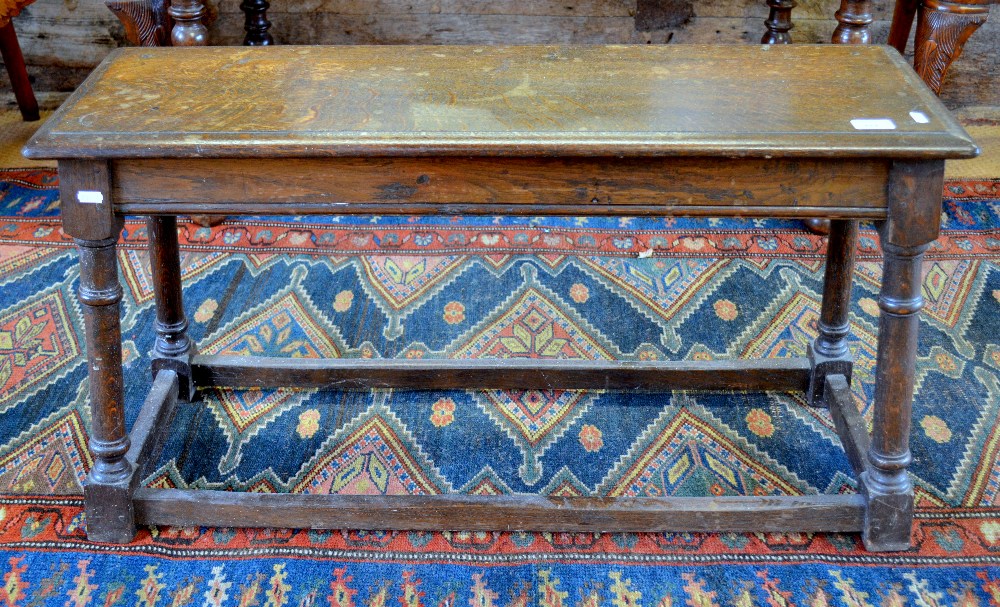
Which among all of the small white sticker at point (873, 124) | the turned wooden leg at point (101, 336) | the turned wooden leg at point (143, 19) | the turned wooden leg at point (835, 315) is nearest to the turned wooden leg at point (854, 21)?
the turned wooden leg at point (835, 315)

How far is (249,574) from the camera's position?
5.65ft

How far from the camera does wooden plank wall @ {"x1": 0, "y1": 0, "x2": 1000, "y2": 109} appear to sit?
11.4 feet

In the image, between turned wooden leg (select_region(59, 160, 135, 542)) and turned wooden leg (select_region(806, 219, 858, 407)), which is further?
turned wooden leg (select_region(806, 219, 858, 407))

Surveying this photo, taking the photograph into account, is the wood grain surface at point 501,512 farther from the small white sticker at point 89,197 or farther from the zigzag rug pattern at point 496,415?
the small white sticker at point 89,197

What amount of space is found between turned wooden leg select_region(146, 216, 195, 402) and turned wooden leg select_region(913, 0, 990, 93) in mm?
1860

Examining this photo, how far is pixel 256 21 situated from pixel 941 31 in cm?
203

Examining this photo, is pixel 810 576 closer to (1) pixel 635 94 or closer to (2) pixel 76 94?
(1) pixel 635 94

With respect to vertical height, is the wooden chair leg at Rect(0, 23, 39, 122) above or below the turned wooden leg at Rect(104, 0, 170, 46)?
below

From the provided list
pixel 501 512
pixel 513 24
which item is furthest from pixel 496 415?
pixel 513 24

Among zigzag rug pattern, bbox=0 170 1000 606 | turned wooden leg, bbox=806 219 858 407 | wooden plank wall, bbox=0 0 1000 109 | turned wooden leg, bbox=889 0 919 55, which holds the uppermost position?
turned wooden leg, bbox=889 0 919 55

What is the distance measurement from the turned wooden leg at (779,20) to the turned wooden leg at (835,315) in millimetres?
1260

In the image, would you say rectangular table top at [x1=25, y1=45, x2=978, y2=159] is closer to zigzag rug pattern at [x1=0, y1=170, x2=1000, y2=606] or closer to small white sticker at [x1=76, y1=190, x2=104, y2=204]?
small white sticker at [x1=76, y1=190, x2=104, y2=204]

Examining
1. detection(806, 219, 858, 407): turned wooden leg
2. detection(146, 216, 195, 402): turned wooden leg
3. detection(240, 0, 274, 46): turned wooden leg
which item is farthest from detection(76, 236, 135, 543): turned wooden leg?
detection(240, 0, 274, 46): turned wooden leg

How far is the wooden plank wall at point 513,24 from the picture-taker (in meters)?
3.48
